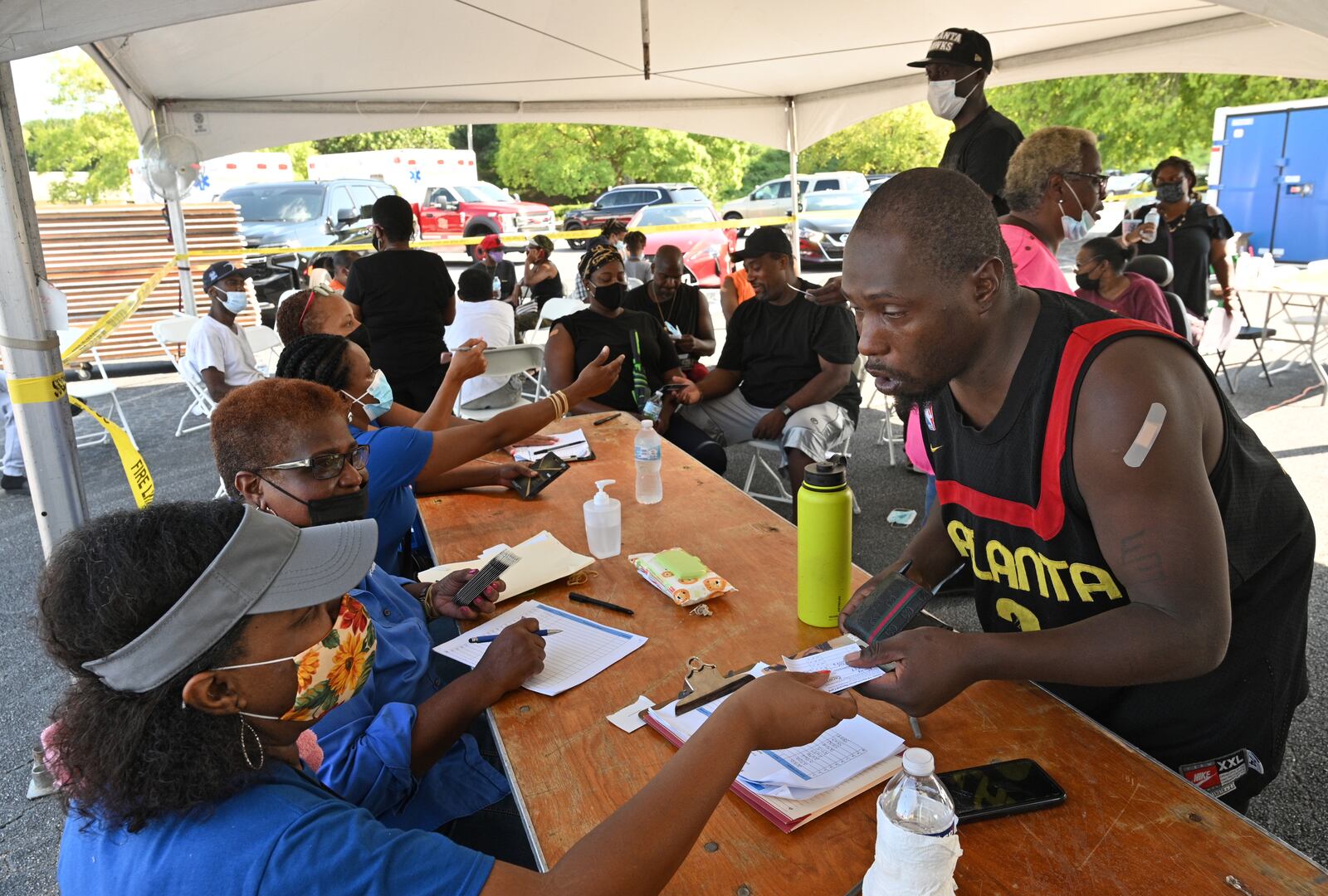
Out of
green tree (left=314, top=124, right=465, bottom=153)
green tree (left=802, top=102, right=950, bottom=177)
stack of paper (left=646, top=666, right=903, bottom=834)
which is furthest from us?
green tree (left=314, top=124, right=465, bottom=153)

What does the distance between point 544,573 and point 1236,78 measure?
58.4 ft

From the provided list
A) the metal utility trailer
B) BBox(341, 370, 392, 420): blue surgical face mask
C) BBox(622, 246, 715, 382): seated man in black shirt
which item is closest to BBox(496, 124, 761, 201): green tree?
the metal utility trailer

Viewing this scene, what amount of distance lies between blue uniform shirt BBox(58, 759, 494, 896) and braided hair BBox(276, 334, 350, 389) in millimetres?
1820

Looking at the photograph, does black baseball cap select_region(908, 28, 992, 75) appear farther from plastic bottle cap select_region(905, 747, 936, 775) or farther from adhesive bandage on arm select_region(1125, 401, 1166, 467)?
plastic bottle cap select_region(905, 747, 936, 775)

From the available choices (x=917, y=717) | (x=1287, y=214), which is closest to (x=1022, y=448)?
(x=917, y=717)

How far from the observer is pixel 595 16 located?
6168 millimetres

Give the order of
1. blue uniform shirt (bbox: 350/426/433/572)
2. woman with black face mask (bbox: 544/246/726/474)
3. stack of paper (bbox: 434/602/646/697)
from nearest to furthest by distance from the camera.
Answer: stack of paper (bbox: 434/602/646/697), blue uniform shirt (bbox: 350/426/433/572), woman with black face mask (bbox: 544/246/726/474)

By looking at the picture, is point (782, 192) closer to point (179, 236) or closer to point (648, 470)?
point (179, 236)

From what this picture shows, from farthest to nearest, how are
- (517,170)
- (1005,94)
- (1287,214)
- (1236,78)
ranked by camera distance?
1. (517,170)
2. (1005,94)
3. (1236,78)
4. (1287,214)

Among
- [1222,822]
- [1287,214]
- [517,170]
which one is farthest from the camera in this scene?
[517,170]

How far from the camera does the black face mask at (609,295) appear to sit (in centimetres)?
497

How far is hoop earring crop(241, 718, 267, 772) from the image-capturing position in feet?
3.48

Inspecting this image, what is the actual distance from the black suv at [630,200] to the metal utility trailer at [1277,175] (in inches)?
377

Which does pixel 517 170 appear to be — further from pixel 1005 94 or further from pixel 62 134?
pixel 1005 94
